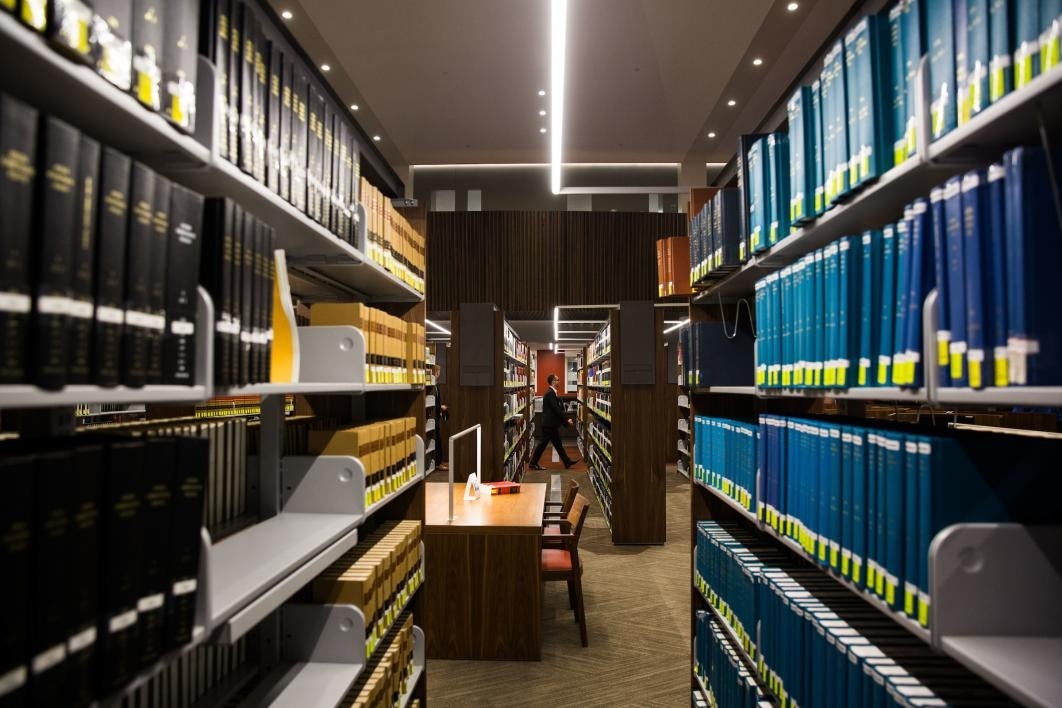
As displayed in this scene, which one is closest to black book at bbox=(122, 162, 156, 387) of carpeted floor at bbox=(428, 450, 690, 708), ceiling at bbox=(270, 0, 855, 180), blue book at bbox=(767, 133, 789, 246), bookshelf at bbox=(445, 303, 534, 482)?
blue book at bbox=(767, 133, 789, 246)

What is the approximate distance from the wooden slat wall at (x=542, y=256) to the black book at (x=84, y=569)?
22.0 feet

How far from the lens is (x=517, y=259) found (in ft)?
24.8

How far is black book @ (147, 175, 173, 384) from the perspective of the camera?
0.94 metres

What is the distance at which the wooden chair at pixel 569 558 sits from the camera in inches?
156

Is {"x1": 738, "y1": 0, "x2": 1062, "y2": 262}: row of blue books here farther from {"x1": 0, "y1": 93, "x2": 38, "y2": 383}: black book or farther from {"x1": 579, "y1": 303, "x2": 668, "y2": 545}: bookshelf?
{"x1": 579, "y1": 303, "x2": 668, "y2": 545}: bookshelf

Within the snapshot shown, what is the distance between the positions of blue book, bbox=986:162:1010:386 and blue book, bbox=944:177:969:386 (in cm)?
5

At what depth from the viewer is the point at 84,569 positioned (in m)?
0.81

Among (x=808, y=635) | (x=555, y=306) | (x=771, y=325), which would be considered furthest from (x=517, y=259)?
(x=808, y=635)

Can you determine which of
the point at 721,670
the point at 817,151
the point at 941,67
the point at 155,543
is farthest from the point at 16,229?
the point at 721,670

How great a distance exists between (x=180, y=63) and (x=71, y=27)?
0.84 feet

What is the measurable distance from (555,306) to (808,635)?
592cm

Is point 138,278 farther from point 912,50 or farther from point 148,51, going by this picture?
point 912,50

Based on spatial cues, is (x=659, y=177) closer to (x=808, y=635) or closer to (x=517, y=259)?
(x=517, y=259)

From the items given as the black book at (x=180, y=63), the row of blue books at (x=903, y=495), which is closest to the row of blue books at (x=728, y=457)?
the row of blue books at (x=903, y=495)
